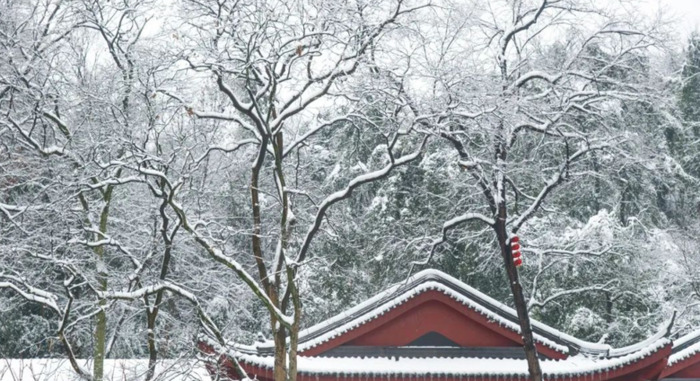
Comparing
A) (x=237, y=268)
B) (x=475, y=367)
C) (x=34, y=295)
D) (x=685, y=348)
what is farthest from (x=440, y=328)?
(x=34, y=295)

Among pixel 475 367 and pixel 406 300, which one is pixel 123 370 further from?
pixel 475 367

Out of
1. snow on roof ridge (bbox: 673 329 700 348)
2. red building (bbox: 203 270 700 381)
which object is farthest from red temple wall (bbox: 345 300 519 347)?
snow on roof ridge (bbox: 673 329 700 348)

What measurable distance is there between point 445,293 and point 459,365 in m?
1.39

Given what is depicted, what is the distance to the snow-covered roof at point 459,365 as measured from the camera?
1457 cm

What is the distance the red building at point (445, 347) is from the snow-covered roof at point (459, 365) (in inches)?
0.7

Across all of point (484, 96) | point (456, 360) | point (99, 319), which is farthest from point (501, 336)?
point (99, 319)

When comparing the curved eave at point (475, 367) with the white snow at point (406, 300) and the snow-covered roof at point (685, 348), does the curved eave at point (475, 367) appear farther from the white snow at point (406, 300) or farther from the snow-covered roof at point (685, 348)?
the snow-covered roof at point (685, 348)

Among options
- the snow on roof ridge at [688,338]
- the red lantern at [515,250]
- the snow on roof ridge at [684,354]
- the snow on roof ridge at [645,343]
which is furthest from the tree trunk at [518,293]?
the snow on roof ridge at [688,338]

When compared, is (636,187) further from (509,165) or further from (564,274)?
(509,165)

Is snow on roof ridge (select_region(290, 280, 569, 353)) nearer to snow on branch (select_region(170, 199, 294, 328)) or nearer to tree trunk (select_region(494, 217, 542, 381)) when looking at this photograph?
tree trunk (select_region(494, 217, 542, 381))

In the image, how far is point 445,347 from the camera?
15.4 meters

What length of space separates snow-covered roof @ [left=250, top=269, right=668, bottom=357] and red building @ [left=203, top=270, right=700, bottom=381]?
19 millimetres

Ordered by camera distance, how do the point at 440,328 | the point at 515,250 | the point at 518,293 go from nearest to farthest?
the point at 518,293, the point at 515,250, the point at 440,328

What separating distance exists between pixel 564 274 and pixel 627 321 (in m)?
2.26
